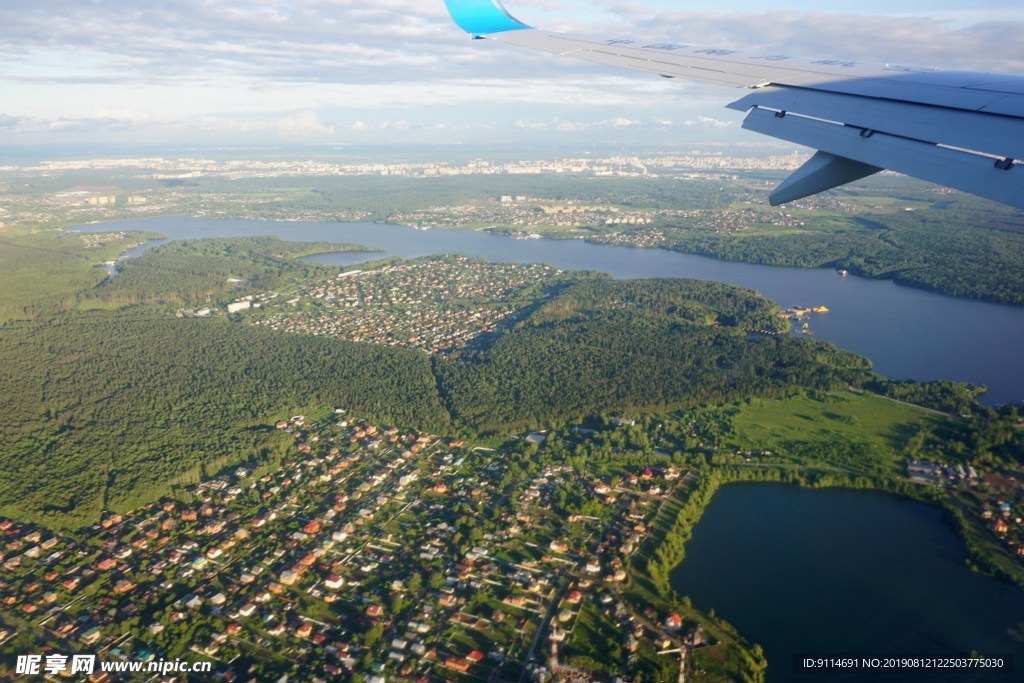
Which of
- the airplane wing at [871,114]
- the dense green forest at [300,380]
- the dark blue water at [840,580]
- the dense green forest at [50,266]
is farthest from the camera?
the dense green forest at [50,266]

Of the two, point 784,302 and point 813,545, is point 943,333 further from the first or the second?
point 813,545

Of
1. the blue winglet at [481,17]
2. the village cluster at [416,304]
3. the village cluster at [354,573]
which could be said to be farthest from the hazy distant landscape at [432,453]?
the blue winglet at [481,17]

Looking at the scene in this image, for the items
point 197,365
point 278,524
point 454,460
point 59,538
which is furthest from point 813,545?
point 197,365

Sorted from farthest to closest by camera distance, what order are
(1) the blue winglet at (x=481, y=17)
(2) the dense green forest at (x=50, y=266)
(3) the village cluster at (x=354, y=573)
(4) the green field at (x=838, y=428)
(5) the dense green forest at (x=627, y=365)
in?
(2) the dense green forest at (x=50, y=266), (5) the dense green forest at (x=627, y=365), (4) the green field at (x=838, y=428), (3) the village cluster at (x=354, y=573), (1) the blue winglet at (x=481, y=17)

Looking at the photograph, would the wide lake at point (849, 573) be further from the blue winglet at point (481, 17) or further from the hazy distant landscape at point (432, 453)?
the blue winglet at point (481, 17)

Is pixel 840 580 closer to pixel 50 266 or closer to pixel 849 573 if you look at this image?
pixel 849 573

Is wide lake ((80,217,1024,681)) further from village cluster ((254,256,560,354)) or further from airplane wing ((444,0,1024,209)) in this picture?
village cluster ((254,256,560,354))
